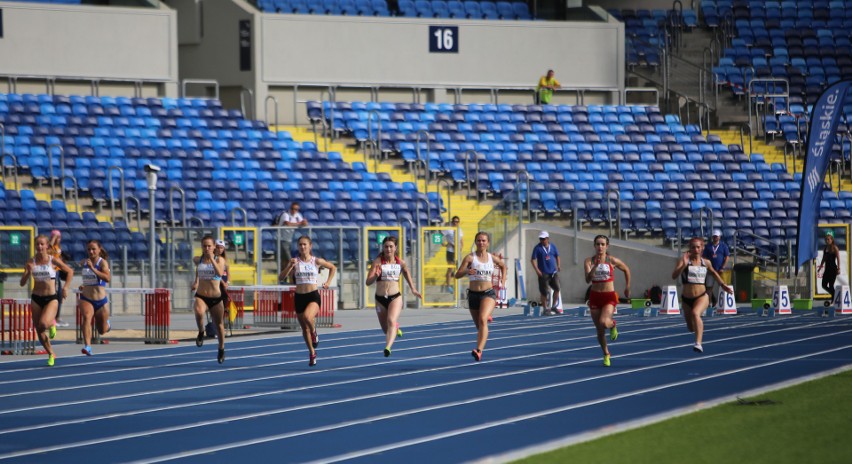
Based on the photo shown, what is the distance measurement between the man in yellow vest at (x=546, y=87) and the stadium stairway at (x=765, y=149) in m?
4.97

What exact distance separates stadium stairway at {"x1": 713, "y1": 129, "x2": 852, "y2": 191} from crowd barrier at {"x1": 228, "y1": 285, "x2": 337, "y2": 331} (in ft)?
61.2

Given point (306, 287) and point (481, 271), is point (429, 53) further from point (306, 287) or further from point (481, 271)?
point (306, 287)

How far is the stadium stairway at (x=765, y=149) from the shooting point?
143ft

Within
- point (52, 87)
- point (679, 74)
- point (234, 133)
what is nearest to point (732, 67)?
point (679, 74)

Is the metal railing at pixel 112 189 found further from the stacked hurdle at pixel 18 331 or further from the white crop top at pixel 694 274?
the white crop top at pixel 694 274

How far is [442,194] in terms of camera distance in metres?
40.2

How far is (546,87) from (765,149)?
21.5 ft

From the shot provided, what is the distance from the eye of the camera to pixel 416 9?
4559cm

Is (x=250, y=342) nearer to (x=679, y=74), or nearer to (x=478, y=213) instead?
(x=478, y=213)

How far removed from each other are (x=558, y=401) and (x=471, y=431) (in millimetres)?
2430

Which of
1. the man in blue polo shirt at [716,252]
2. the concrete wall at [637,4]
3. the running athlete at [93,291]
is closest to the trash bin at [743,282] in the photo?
the man in blue polo shirt at [716,252]

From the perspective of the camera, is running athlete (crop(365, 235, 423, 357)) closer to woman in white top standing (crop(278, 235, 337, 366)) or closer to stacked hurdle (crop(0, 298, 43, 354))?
woman in white top standing (crop(278, 235, 337, 366))

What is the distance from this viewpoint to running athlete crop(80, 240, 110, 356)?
2216 cm

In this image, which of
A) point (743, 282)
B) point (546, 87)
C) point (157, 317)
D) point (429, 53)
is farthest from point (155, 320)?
point (546, 87)
